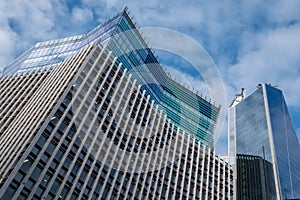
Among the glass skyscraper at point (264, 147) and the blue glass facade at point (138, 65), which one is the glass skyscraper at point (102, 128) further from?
the glass skyscraper at point (264, 147)

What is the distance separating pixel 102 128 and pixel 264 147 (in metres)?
101

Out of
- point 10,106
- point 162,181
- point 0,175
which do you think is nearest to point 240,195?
point 162,181

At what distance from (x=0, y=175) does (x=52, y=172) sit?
802cm

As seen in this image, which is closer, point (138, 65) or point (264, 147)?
point (138, 65)

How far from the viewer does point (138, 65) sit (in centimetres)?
8712

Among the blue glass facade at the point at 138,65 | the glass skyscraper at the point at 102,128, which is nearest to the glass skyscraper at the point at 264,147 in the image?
the blue glass facade at the point at 138,65

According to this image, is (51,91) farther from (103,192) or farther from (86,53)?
(103,192)

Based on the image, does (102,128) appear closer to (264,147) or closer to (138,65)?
(138,65)

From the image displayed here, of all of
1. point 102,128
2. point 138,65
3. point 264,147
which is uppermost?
point 264,147

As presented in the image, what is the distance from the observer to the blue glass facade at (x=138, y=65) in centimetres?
8625

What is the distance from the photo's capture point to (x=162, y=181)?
77.6 metres

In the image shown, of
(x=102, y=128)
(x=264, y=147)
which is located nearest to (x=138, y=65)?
(x=102, y=128)

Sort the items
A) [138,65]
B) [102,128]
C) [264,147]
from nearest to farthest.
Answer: [102,128], [138,65], [264,147]

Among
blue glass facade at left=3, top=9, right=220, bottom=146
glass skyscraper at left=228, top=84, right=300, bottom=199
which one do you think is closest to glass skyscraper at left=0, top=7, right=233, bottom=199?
blue glass facade at left=3, top=9, right=220, bottom=146
